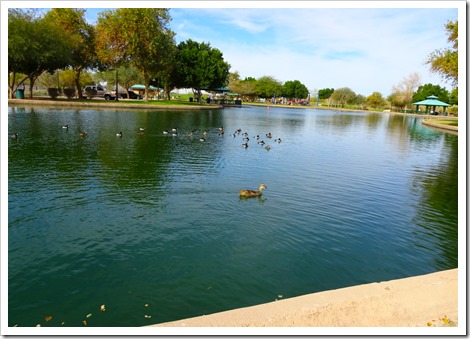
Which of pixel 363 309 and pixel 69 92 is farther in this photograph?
pixel 69 92

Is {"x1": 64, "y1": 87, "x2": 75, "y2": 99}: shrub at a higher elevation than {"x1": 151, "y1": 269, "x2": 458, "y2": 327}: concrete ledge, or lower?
higher

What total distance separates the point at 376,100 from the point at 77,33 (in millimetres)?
96807

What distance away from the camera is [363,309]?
5750 mm

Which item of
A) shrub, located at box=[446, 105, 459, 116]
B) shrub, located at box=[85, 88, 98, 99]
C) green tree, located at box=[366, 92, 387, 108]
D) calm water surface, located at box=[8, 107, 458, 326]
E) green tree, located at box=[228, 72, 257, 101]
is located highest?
green tree, located at box=[228, 72, 257, 101]

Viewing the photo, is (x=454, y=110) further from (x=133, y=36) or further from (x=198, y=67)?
(x=133, y=36)

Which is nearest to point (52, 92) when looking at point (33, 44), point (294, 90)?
point (33, 44)

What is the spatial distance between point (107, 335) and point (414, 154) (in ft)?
85.8

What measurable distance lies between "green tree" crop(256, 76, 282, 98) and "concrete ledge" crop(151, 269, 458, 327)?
128 meters

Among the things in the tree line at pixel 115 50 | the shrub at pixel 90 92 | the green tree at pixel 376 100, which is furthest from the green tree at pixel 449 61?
the green tree at pixel 376 100

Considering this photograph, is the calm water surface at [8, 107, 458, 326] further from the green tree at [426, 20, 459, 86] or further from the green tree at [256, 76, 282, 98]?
the green tree at [256, 76, 282, 98]

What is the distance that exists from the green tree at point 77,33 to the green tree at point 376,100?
303 ft

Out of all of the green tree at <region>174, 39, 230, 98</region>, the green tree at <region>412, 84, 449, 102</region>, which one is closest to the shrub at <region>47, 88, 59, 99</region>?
the green tree at <region>174, 39, 230, 98</region>

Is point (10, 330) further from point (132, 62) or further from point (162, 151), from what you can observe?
point (132, 62)

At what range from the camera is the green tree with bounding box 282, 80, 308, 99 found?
14288cm
